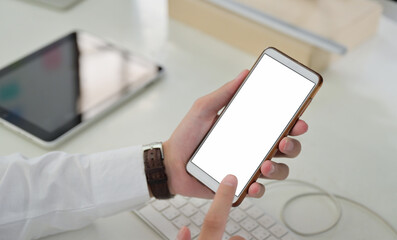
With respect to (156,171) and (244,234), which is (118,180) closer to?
(156,171)

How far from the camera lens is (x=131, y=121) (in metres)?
0.90

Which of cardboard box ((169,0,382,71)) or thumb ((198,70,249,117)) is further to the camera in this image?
cardboard box ((169,0,382,71))

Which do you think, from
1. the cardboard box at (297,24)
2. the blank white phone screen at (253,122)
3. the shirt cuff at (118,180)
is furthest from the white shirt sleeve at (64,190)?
the cardboard box at (297,24)

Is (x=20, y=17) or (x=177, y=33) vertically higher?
(x=177, y=33)

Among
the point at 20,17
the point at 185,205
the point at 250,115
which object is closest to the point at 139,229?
the point at 185,205

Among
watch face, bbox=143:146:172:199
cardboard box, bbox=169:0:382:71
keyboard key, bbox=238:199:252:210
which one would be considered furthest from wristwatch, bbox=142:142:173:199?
cardboard box, bbox=169:0:382:71

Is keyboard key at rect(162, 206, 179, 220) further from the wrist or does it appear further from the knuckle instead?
the knuckle

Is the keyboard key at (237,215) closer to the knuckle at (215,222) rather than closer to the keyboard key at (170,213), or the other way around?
the keyboard key at (170,213)

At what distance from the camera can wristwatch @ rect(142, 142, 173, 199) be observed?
0.74 m

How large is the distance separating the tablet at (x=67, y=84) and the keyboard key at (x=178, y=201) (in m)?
0.22

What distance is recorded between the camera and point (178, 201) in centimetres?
76

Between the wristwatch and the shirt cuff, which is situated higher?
the wristwatch

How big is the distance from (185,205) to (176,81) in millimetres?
302

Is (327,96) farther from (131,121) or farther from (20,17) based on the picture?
(20,17)
